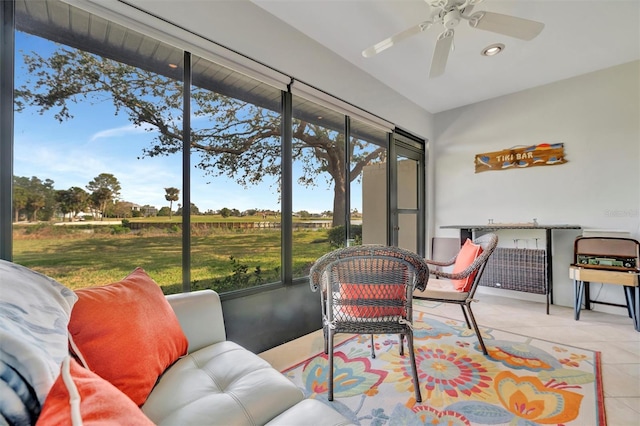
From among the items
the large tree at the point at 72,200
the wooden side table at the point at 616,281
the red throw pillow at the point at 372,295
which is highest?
the large tree at the point at 72,200

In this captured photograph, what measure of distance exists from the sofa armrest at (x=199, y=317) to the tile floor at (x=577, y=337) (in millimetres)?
712

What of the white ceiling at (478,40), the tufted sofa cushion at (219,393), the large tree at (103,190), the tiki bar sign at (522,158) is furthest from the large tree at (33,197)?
the tiki bar sign at (522,158)

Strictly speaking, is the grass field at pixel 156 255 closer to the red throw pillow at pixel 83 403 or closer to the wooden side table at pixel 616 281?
the red throw pillow at pixel 83 403

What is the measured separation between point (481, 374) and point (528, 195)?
8.91ft

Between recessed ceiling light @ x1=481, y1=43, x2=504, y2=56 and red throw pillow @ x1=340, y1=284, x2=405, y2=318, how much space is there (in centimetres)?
255

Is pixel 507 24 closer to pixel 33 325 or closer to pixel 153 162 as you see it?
pixel 153 162

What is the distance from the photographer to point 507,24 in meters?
1.78

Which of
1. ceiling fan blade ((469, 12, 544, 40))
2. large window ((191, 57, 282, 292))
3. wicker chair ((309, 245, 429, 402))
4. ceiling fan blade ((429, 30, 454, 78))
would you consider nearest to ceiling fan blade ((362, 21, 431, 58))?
ceiling fan blade ((429, 30, 454, 78))

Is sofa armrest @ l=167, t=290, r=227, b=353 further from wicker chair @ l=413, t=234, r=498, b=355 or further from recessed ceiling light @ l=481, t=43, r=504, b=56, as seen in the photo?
recessed ceiling light @ l=481, t=43, r=504, b=56

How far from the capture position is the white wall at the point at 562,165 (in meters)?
2.94

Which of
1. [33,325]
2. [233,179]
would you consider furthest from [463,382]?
[233,179]

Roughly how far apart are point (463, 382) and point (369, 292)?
0.85m

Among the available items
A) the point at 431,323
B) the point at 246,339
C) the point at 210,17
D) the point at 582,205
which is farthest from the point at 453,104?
the point at 246,339

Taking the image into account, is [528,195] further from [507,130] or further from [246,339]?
[246,339]
